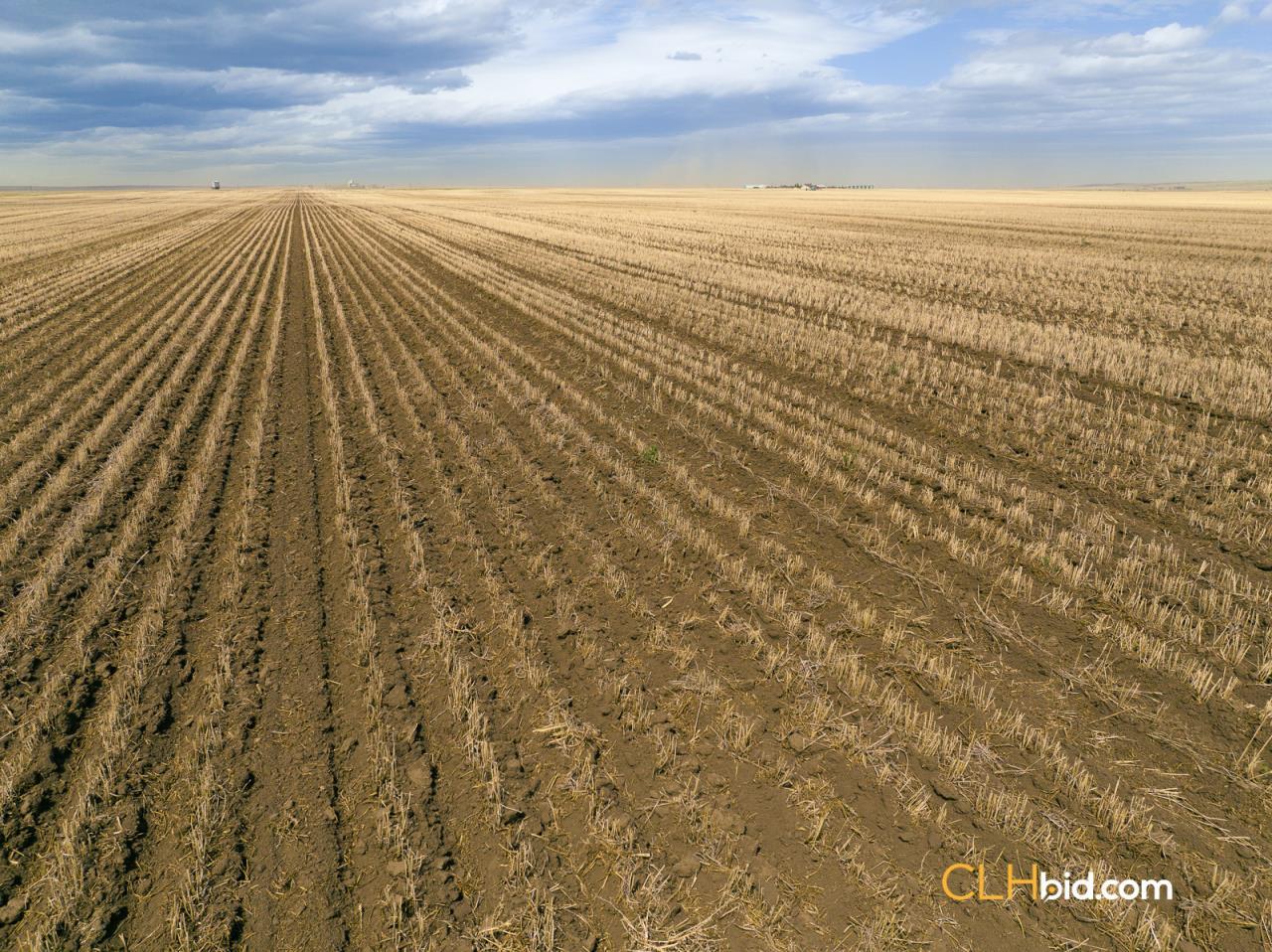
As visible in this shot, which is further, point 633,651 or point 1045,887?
point 633,651

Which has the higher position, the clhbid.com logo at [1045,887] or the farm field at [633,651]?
the farm field at [633,651]

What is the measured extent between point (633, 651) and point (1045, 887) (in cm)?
297

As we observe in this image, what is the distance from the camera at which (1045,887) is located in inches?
136

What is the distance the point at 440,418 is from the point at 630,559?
204 inches

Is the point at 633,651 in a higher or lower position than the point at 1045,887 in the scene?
higher

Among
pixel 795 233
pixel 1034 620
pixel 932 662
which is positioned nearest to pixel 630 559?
pixel 932 662

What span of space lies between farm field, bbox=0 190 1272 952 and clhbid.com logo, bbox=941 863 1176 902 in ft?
0.18

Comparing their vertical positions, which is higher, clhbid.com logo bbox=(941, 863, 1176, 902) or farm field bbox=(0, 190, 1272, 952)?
farm field bbox=(0, 190, 1272, 952)

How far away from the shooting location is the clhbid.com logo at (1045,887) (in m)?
3.41

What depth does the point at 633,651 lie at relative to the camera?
17.6 ft

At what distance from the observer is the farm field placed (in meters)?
3.45

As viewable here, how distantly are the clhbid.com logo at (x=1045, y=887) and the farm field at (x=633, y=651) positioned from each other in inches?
2.2

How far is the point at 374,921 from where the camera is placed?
10.8 feet

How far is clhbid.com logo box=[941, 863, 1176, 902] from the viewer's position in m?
3.41
